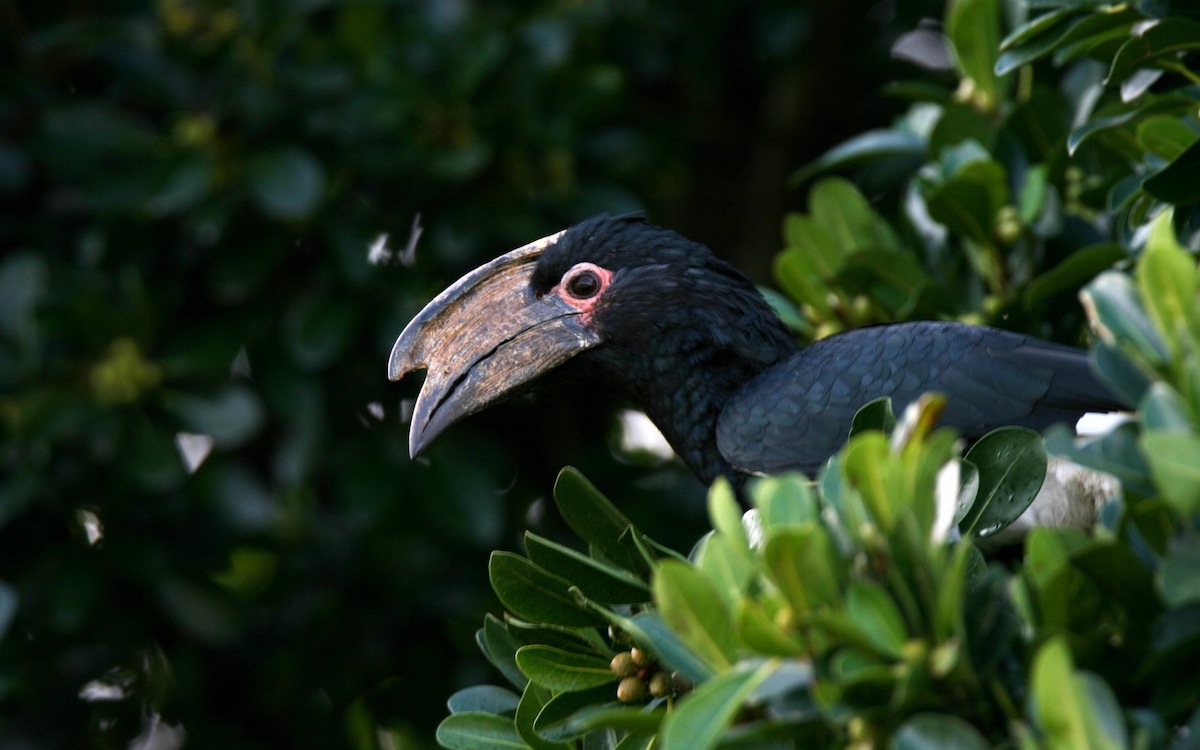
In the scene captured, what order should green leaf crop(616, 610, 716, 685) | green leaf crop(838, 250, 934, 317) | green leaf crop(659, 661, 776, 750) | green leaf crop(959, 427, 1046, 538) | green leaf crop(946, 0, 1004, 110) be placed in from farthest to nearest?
green leaf crop(946, 0, 1004, 110) < green leaf crop(838, 250, 934, 317) < green leaf crop(959, 427, 1046, 538) < green leaf crop(616, 610, 716, 685) < green leaf crop(659, 661, 776, 750)

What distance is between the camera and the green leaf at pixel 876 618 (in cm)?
131

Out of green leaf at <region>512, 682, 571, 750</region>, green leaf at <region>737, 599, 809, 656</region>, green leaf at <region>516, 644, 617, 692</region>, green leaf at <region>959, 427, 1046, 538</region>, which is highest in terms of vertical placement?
green leaf at <region>737, 599, 809, 656</region>

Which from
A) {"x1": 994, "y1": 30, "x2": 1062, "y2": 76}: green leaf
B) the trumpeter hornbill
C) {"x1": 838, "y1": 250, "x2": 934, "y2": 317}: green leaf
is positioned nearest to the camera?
{"x1": 994, "y1": 30, "x2": 1062, "y2": 76}: green leaf

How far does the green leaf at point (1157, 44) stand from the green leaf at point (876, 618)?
50.9 inches

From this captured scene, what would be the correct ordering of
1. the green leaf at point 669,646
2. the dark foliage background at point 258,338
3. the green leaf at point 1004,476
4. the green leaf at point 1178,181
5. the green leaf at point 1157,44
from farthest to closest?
the dark foliage background at point 258,338, the green leaf at point 1157,44, the green leaf at point 1178,181, the green leaf at point 1004,476, the green leaf at point 669,646

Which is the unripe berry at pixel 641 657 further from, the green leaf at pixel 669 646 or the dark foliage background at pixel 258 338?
the dark foliage background at pixel 258 338

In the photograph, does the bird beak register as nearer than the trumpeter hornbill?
No

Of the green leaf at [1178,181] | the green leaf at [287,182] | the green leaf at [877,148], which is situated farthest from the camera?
the green leaf at [287,182]

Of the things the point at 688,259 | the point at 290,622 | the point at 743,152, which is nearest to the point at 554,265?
the point at 688,259

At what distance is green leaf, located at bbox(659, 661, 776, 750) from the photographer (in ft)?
4.30

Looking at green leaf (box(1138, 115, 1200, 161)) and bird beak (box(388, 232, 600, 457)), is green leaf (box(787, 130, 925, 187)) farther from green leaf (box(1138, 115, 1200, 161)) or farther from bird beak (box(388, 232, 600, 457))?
green leaf (box(1138, 115, 1200, 161))

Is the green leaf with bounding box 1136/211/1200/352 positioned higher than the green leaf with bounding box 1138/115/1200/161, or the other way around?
the green leaf with bounding box 1136/211/1200/352

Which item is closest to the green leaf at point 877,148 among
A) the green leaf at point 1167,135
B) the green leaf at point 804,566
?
the green leaf at point 1167,135

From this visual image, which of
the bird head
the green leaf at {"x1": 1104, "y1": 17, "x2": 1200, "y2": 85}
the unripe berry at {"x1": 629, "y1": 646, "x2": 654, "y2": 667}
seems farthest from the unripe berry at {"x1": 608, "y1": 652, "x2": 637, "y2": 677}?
the green leaf at {"x1": 1104, "y1": 17, "x2": 1200, "y2": 85}
